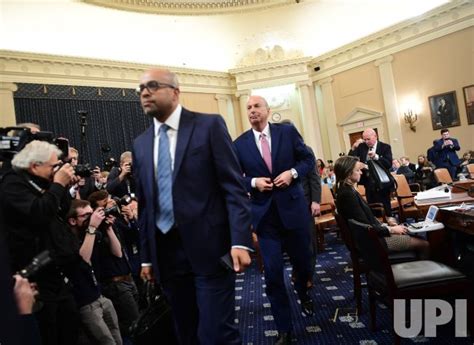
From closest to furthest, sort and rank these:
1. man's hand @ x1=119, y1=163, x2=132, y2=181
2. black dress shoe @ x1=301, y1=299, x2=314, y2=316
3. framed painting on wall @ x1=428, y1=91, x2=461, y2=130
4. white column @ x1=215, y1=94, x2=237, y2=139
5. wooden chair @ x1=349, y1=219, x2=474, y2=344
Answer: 1. wooden chair @ x1=349, y1=219, x2=474, y2=344
2. black dress shoe @ x1=301, y1=299, x2=314, y2=316
3. man's hand @ x1=119, y1=163, x2=132, y2=181
4. framed painting on wall @ x1=428, y1=91, x2=461, y2=130
5. white column @ x1=215, y1=94, x2=237, y2=139

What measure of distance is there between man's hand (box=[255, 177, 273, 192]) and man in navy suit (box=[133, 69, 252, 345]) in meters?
0.85

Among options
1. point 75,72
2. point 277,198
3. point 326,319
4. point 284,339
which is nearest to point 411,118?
point 75,72

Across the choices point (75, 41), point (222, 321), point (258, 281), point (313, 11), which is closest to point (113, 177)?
point (258, 281)

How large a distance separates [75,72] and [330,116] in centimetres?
866

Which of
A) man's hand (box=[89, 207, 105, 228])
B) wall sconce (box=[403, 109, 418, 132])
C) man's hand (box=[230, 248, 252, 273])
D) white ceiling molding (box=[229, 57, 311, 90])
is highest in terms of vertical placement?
white ceiling molding (box=[229, 57, 311, 90])

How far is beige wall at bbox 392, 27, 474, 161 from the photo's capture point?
1053 cm

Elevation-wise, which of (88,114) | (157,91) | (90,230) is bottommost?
(90,230)

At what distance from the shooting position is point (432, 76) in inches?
442

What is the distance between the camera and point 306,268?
2.66m

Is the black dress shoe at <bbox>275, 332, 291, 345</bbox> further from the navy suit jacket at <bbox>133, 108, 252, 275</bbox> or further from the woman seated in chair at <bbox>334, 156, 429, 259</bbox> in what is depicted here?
the navy suit jacket at <bbox>133, 108, 252, 275</bbox>

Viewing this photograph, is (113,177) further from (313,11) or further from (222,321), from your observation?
(313,11)

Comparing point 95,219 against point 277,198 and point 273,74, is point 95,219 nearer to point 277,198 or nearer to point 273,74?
point 277,198

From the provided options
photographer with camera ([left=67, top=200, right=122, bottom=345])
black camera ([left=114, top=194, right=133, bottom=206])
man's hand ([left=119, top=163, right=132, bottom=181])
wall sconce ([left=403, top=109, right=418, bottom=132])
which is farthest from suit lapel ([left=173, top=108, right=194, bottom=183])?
wall sconce ([left=403, top=109, right=418, bottom=132])

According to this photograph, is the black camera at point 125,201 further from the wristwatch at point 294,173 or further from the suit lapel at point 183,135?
the suit lapel at point 183,135
